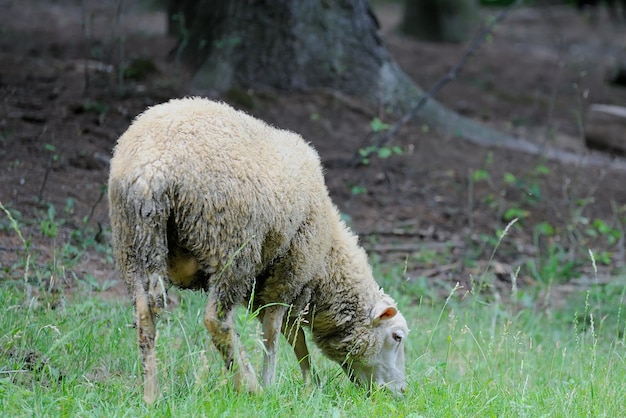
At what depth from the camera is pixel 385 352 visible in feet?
17.1

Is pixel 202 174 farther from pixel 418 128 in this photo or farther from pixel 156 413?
pixel 418 128

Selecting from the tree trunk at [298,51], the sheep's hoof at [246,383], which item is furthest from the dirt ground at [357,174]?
the sheep's hoof at [246,383]

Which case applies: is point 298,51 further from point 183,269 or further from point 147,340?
point 147,340

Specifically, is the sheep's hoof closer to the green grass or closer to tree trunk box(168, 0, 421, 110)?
the green grass

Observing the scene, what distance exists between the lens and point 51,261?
5.86 meters

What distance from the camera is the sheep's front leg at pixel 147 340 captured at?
423cm

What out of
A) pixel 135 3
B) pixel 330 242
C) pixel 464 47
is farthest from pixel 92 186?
pixel 464 47

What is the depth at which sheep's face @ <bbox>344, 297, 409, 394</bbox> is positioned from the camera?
17.0 feet

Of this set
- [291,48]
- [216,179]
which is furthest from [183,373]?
[291,48]

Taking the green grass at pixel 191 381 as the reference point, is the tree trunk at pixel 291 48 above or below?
above

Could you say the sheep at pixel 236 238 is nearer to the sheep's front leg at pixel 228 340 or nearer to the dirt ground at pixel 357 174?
the sheep's front leg at pixel 228 340

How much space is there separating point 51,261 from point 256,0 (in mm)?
5059

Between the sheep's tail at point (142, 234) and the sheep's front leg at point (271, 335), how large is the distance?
840 mm

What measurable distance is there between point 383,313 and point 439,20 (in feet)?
46.9
